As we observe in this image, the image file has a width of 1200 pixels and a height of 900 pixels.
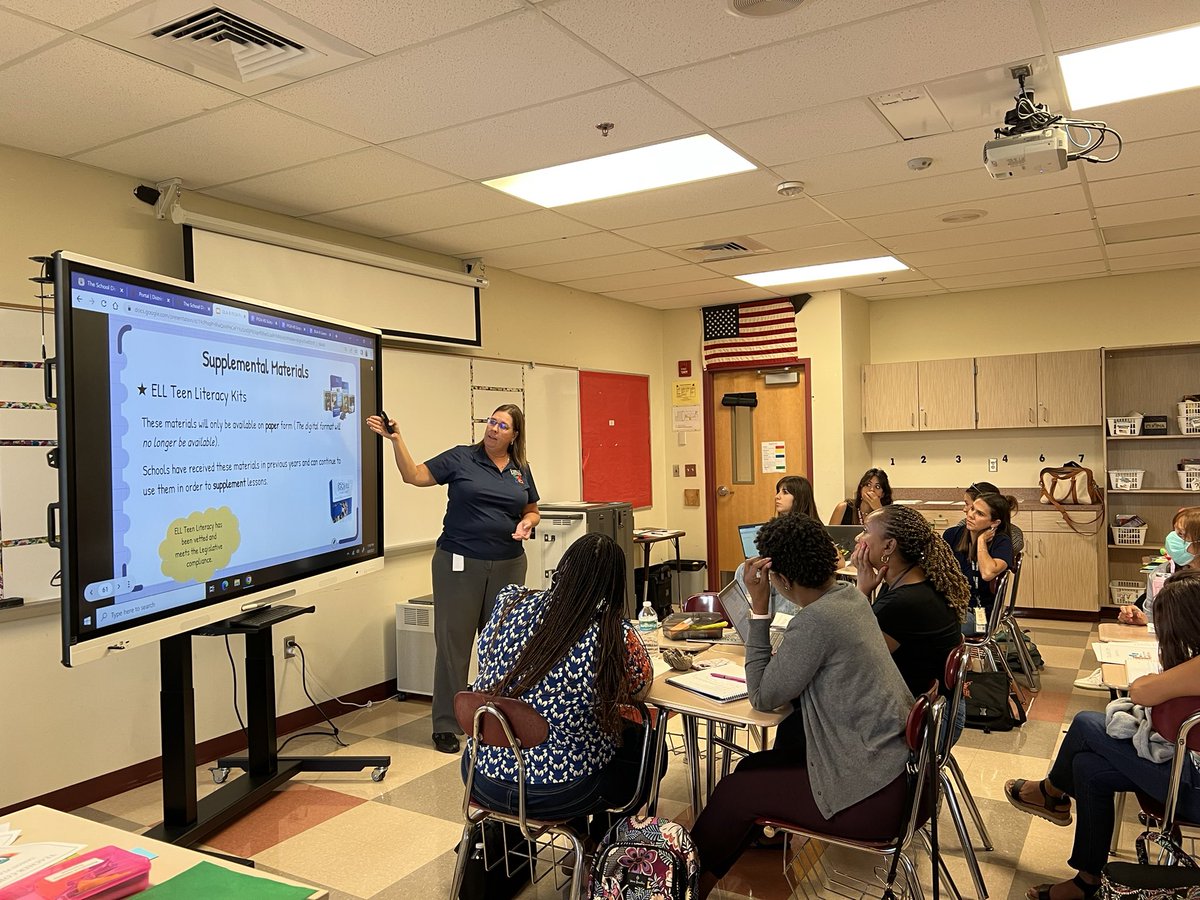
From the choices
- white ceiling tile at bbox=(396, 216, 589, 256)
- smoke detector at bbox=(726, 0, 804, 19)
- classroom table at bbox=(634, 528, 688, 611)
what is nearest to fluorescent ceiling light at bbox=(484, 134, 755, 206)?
white ceiling tile at bbox=(396, 216, 589, 256)

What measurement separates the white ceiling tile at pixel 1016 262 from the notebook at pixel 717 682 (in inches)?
183

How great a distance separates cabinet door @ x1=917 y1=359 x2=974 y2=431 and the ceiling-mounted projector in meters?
4.76

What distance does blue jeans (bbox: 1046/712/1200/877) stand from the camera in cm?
259

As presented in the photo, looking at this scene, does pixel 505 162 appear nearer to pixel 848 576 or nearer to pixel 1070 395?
pixel 848 576

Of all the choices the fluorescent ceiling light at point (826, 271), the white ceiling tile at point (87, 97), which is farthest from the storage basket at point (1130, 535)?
the white ceiling tile at point (87, 97)

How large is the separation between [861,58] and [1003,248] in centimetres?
359

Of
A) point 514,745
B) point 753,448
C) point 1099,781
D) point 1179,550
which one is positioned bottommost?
point 1099,781

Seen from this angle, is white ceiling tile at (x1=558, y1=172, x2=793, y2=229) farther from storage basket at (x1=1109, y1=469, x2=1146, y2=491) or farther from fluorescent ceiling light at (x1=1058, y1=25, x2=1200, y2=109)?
storage basket at (x1=1109, y1=469, x2=1146, y2=491)

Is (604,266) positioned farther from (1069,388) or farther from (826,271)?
(1069,388)

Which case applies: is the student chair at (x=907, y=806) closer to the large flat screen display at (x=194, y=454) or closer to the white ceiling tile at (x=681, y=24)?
the white ceiling tile at (x=681, y=24)

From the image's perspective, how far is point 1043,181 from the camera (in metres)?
4.36

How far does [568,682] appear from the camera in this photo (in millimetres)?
2477

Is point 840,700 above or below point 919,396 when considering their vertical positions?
below

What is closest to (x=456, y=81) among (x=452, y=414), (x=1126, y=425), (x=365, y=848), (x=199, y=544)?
(x=199, y=544)
